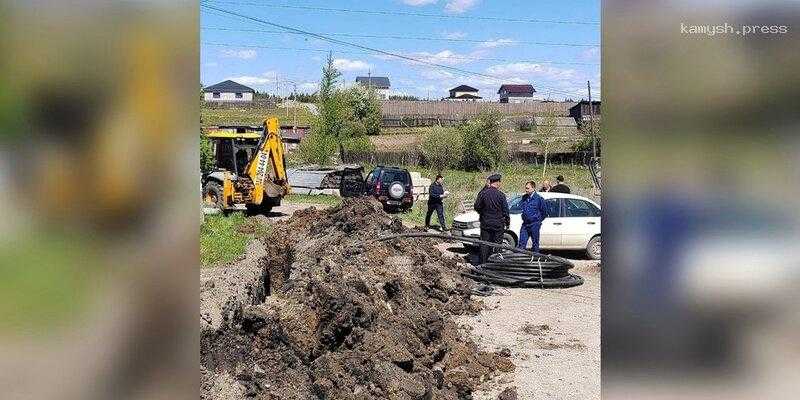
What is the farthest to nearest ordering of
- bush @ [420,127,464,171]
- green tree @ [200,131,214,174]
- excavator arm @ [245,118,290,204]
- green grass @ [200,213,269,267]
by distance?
bush @ [420,127,464,171] < green tree @ [200,131,214,174] < excavator arm @ [245,118,290,204] < green grass @ [200,213,269,267]

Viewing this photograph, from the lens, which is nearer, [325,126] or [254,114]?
[325,126]

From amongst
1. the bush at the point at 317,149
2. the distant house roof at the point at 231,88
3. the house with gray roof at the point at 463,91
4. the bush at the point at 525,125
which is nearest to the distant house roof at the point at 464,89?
the house with gray roof at the point at 463,91

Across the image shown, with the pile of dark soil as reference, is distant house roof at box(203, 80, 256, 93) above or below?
above

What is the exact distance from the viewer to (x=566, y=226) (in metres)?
16.0

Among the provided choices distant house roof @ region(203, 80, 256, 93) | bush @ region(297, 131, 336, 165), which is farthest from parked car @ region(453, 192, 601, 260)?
distant house roof @ region(203, 80, 256, 93)

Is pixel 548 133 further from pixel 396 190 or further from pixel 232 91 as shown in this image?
pixel 232 91

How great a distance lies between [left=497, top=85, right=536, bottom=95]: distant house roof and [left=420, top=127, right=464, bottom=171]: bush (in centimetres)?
6305

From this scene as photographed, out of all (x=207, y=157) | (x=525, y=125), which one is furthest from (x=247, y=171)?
(x=525, y=125)

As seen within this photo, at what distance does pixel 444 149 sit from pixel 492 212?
118 feet

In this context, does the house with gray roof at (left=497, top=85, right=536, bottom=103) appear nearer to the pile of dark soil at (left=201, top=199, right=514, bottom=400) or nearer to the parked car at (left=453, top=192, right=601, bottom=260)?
the parked car at (left=453, top=192, right=601, bottom=260)

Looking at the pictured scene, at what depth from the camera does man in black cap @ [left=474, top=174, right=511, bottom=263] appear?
13.6 m
